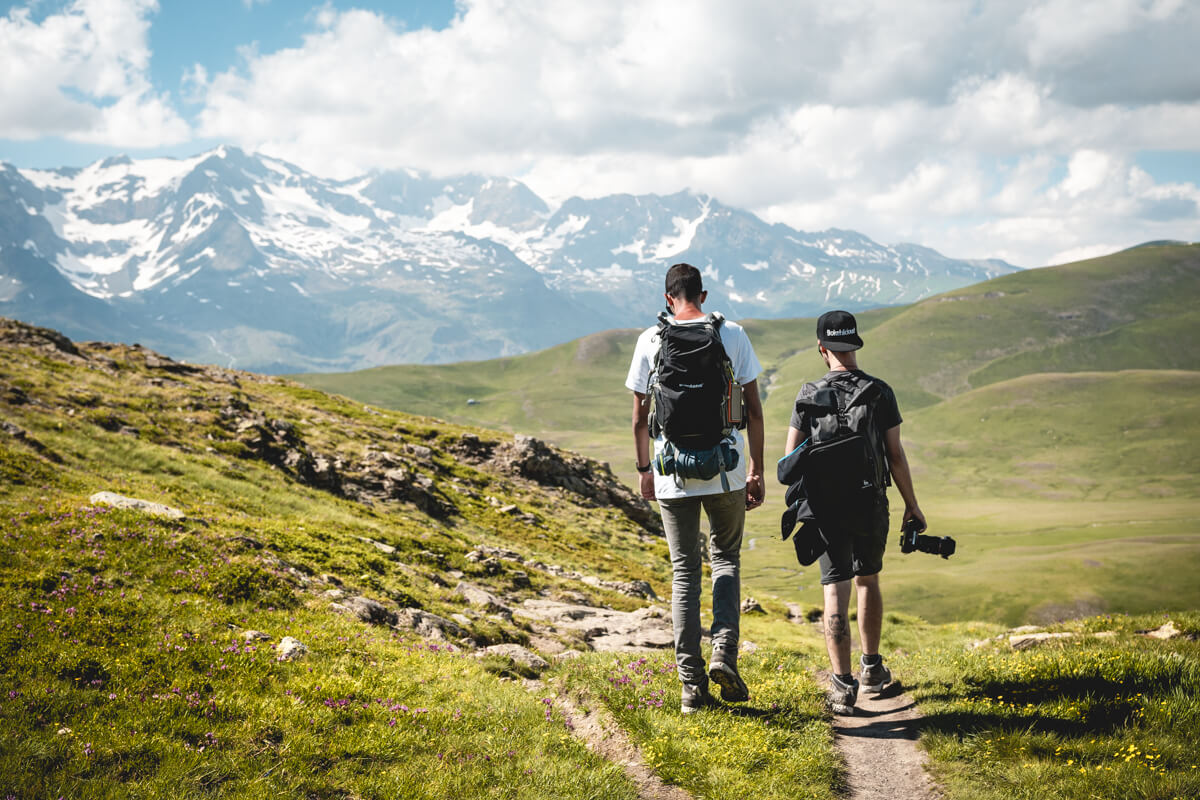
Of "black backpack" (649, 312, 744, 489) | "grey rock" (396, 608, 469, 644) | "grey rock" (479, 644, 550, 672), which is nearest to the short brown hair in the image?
"black backpack" (649, 312, 744, 489)

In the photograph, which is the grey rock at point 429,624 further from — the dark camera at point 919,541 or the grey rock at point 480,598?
the dark camera at point 919,541

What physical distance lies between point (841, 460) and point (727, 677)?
3470mm

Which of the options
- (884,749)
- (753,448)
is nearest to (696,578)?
(753,448)

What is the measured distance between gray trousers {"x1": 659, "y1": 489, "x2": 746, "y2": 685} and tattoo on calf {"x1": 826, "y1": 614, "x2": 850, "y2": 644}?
1.59 meters

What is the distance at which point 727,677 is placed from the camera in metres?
10.1

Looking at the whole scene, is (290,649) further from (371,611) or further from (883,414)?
(883,414)

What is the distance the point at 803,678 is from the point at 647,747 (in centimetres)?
414

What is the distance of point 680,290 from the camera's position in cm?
1027

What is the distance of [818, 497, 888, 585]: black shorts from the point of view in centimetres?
1055

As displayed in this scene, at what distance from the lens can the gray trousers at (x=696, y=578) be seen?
10.1 meters

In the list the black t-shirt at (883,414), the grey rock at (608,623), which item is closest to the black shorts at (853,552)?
the black t-shirt at (883,414)

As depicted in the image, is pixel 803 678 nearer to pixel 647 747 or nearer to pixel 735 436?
pixel 647 747

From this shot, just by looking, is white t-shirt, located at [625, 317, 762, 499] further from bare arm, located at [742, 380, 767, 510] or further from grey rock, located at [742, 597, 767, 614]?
grey rock, located at [742, 597, 767, 614]

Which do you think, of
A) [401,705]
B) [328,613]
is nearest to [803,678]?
[401,705]
